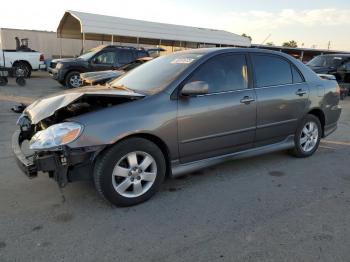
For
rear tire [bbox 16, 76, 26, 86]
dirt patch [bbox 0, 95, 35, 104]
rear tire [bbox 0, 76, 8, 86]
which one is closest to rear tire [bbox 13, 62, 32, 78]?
rear tire [bbox 16, 76, 26, 86]

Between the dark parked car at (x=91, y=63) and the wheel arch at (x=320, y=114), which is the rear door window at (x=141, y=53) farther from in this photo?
the wheel arch at (x=320, y=114)

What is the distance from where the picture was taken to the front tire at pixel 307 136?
16.2 feet

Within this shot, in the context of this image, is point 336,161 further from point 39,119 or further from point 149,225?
point 39,119

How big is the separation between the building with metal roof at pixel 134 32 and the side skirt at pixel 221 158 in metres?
16.2

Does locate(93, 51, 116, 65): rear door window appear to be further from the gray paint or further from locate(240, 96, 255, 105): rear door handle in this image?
locate(240, 96, 255, 105): rear door handle

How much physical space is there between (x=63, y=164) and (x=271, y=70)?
2991mm

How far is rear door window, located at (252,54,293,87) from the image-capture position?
171 inches

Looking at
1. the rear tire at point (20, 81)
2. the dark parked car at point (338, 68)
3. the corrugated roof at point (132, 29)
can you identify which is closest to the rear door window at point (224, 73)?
the dark parked car at point (338, 68)

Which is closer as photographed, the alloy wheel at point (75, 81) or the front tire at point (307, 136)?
the front tire at point (307, 136)

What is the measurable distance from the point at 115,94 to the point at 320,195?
257cm

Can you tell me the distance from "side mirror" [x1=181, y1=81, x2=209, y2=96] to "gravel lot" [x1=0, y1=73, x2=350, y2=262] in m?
1.15

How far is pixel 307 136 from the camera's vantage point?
5.09m

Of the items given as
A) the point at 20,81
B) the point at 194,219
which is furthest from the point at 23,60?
the point at 194,219

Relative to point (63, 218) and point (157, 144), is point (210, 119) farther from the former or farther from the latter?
point (63, 218)
